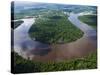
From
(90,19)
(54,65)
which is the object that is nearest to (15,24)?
(54,65)

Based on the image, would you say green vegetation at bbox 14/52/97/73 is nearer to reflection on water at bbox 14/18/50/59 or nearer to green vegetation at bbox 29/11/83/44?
reflection on water at bbox 14/18/50/59

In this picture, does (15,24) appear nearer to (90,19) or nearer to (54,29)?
(54,29)

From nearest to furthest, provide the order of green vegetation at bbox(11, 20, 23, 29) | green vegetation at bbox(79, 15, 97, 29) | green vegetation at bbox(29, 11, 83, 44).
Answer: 1. green vegetation at bbox(11, 20, 23, 29)
2. green vegetation at bbox(29, 11, 83, 44)
3. green vegetation at bbox(79, 15, 97, 29)

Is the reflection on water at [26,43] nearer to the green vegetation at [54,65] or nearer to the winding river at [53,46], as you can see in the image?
the winding river at [53,46]

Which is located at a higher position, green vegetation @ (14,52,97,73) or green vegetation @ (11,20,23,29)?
green vegetation @ (11,20,23,29)

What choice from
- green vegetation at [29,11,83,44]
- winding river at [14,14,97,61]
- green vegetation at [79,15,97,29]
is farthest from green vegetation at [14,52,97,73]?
green vegetation at [79,15,97,29]

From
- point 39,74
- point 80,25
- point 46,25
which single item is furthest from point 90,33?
point 39,74
